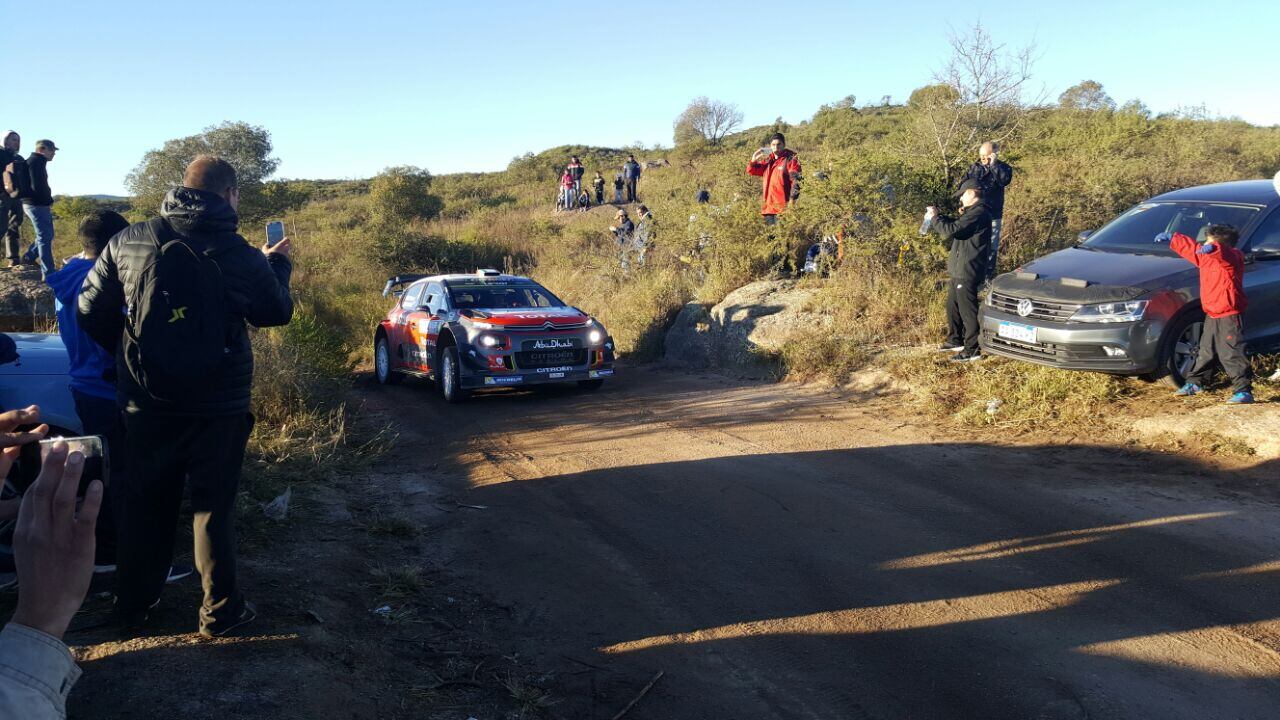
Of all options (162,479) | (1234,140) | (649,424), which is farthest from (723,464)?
(1234,140)

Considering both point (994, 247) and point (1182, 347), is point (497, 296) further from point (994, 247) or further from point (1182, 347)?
point (1182, 347)

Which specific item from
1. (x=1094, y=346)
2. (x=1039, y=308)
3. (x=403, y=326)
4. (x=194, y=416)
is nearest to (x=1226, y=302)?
(x=1094, y=346)

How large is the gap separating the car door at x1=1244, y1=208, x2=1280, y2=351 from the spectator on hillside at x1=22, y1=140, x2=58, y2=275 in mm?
13510

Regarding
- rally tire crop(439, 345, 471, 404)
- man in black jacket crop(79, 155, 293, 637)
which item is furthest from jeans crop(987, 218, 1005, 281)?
man in black jacket crop(79, 155, 293, 637)

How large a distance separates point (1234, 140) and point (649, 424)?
68.8 ft

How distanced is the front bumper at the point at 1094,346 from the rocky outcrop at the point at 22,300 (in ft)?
39.2

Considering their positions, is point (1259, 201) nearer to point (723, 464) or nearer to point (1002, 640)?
point (723, 464)

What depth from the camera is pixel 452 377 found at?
11.3m

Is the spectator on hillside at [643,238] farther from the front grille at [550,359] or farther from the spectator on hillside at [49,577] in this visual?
the spectator on hillside at [49,577]

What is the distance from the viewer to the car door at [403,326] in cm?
1266

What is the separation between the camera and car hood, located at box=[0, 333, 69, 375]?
5250 mm

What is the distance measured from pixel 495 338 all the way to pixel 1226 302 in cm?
749

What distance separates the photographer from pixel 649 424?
9.39 metres

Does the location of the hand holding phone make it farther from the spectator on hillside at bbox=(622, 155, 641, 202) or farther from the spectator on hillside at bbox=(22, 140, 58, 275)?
the spectator on hillside at bbox=(622, 155, 641, 202)
